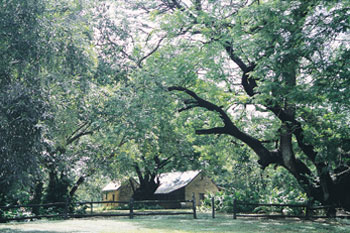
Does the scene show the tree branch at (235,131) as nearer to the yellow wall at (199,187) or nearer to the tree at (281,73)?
the tree at (281,73)

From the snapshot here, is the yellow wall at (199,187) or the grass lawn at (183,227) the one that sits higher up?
the yellow wall at (199,187)

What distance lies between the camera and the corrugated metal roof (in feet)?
162

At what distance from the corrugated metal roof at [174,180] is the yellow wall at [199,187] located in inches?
30.6

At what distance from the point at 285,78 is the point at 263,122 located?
10.2 metres

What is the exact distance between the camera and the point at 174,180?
51.8 metres

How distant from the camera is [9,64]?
1077 cm

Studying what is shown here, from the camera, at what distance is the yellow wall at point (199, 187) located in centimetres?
4881

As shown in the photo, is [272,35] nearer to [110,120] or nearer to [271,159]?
[110,120]

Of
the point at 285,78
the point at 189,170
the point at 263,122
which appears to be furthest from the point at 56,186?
the point at 189,170

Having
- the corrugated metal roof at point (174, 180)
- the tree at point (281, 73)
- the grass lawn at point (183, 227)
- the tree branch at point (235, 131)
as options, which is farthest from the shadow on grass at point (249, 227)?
the corrugated metal roof at point (174, 180)

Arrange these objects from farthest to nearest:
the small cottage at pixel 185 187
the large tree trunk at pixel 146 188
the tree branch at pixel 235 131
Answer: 1. the large tree trunk at pixel 146 188
2. the small cottage at pixel 185 187
3. the tree branch at pixel 235 131

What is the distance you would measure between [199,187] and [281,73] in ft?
132

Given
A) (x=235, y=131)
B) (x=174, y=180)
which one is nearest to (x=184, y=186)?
(x=174, y=180)

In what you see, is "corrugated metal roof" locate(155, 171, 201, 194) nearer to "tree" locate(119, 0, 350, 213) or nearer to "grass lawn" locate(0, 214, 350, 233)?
"tree" locate(119, 0, 350, 213)
